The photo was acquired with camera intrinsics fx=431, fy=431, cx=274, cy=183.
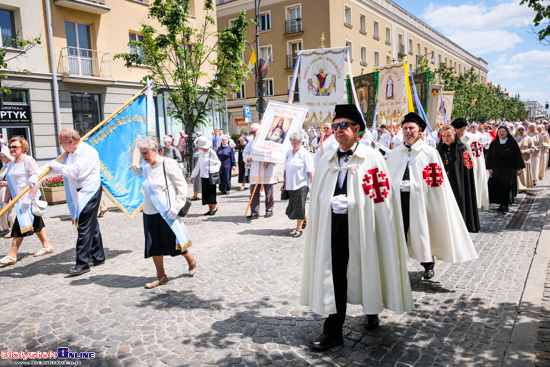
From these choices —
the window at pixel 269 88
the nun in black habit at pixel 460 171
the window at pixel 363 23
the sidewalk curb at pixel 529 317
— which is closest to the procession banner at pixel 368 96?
the nun in black habit at pixel 460 171

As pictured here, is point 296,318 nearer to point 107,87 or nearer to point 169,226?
point 169,226

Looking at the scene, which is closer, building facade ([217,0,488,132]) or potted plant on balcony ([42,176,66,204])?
potted plant on balcony ([42,176,66,204])

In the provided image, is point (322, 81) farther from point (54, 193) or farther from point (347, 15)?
point (347, 15)

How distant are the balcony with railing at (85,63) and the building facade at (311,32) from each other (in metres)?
14.7

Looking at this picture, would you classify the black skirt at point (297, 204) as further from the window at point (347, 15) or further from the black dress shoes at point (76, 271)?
the window at point (347, 15)

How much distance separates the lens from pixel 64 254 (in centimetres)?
725

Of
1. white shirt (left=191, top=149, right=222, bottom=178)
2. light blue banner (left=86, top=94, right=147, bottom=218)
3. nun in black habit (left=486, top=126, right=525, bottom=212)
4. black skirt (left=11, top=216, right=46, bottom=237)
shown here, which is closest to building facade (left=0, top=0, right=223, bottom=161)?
white shirt (left=191, top=149, right=222, bottom=178)

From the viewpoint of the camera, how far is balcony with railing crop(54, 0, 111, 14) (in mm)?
19445

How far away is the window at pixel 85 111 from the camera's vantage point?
67.6 ft

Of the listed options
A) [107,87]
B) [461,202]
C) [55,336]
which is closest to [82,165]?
[55,336]

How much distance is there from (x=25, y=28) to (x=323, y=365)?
66.3ft

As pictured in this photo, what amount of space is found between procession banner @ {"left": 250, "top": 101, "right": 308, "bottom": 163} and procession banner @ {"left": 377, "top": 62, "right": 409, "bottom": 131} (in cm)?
289

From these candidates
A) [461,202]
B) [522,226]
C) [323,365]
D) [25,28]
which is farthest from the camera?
[25,28]

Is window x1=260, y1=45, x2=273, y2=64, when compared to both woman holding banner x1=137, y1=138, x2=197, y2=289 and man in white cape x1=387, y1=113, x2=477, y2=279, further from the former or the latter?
man in white cape x1=387, y1=113, x2=477, y2=279
